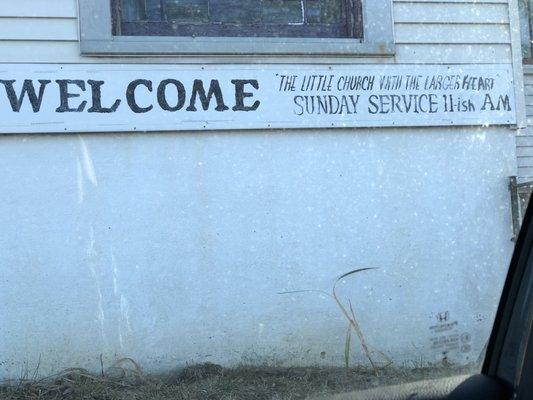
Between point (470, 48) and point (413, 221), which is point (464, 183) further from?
point (470, 48)

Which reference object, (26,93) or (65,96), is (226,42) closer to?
(65,96)

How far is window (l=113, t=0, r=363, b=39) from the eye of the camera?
18.6 ft

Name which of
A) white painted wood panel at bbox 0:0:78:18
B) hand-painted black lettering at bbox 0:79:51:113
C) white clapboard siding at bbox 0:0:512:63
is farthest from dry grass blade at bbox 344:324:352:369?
white painted wood panel at bbox 0:0:78:18

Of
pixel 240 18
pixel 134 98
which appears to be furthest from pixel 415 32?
pixel 134 98

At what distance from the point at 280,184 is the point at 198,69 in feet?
3.50

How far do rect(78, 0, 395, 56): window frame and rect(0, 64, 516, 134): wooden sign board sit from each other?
11 cm

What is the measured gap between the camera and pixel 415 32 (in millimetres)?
6078

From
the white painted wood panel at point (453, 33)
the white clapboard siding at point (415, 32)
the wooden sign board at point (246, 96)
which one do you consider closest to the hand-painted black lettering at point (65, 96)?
the wooden sign board at point (246, 96)

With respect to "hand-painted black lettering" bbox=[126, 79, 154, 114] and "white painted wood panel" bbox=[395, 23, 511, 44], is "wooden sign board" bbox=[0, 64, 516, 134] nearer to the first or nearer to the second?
"hand-painted black lettering" bbox=[126, 79, 154, 114]

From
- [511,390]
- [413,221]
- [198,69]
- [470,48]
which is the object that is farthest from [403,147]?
[511,390]

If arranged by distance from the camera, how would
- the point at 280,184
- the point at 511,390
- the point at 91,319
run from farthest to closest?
the point at 280,184 → the point at 91,319 → the point at 511,390

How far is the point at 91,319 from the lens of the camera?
17.6 ft

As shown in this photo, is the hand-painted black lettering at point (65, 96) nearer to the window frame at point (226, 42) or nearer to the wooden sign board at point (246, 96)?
the wooden sign board at point (246, 96)

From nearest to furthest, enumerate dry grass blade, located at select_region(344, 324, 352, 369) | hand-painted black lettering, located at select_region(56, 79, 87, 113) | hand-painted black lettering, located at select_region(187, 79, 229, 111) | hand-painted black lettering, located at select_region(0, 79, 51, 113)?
hand-painted black lettering, located at select_region(0, 79, 51, 113) < hand-painted black lettering, located at select_region(56, 79, 87, 113) < hand-painted black lettering, located at select_region(187, 79, 229, 111) < dry grass blade, located at select_region(344, 324, 352, 369)
